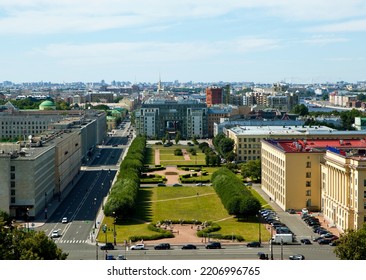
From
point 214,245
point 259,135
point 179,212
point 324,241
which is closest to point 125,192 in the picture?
point 179,212

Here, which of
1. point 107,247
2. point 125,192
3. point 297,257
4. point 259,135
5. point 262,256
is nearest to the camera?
point 262,256

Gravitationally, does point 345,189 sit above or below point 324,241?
above

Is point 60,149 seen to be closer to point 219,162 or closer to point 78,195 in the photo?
point 78,195

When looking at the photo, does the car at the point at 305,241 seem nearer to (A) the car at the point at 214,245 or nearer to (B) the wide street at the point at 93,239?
(B) the wide street at the point at 93,239

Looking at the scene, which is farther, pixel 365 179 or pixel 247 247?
pixel 365 179

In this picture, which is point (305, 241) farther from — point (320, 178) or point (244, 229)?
point (320, 178)

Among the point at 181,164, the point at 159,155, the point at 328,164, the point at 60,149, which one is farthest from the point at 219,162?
the point at 328,164
